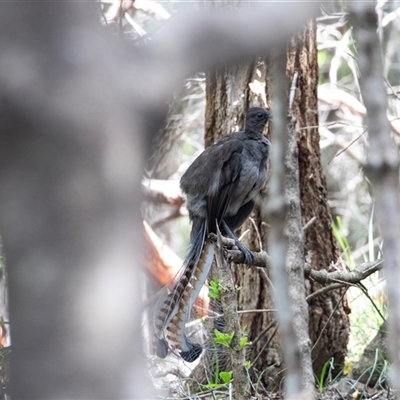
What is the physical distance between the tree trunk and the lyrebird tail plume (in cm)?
26

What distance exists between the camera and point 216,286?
319cm

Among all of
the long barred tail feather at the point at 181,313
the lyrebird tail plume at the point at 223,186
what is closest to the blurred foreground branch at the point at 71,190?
the long barred tail feather at the point at 181,313

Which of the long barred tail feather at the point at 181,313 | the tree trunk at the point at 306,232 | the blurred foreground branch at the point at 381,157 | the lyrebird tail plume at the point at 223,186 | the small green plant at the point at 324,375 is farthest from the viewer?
the tree trunk at the point at 306,232

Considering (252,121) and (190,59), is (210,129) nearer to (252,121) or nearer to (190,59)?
(252,121)

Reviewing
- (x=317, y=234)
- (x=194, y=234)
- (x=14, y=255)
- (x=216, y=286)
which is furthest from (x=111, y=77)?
(x=317, y=234)

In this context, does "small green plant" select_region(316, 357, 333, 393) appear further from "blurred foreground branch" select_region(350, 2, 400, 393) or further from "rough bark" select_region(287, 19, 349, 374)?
"blurred foreground branch" select_region(350, 2, 400, 393)

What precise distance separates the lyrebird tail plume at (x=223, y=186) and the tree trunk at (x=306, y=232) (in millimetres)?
259

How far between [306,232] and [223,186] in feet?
2.41

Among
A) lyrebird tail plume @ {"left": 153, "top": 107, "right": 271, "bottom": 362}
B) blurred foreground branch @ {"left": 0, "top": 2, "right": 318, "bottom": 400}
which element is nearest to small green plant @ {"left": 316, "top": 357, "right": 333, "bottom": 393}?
lyrebird tail plume @ {"left": 153, "top": 107, "right": 271, "bottom": 362}

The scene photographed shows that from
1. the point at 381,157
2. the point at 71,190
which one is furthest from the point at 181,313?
the point at 381,157

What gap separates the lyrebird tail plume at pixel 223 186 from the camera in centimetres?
432

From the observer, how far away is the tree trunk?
474 cm

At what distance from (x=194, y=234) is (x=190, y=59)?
10.8 feet

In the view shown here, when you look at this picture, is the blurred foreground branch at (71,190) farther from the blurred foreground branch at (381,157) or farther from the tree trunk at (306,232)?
the tree trunk at (306,232)
